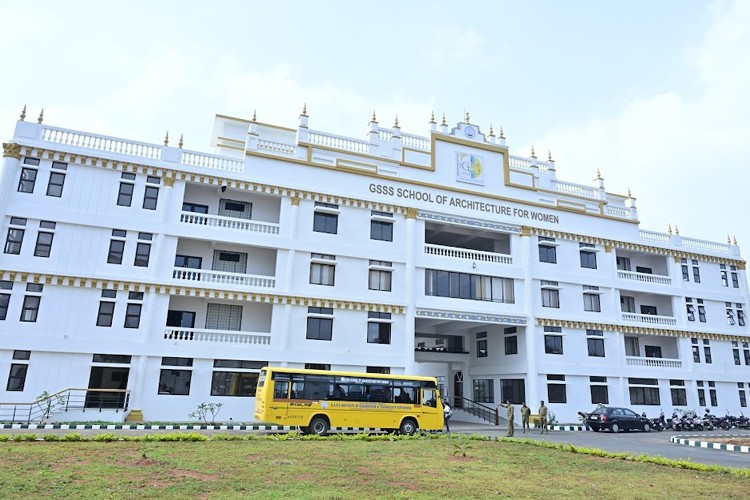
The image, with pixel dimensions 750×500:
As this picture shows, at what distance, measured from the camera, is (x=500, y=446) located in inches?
707

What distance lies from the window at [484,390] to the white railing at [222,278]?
1636 centimetres

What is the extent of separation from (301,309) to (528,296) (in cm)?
1418

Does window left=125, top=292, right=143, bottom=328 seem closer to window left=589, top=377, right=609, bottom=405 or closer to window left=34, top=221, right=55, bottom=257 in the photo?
window left=34, top=221, right=55, bottom=257

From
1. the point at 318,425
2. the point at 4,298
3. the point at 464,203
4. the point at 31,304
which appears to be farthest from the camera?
the point at 464,203

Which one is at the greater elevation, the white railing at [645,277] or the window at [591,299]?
the white railing at [645,277]

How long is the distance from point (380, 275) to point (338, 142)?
8150mm

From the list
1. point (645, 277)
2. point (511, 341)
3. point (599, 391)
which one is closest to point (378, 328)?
point (511, 341)

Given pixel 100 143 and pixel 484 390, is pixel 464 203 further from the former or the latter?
pixel 100 143

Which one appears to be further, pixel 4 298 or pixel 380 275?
pixel 380 275

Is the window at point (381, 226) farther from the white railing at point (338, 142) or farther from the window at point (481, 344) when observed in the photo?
the window at point (481, 344)

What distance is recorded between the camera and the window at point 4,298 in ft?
77.1

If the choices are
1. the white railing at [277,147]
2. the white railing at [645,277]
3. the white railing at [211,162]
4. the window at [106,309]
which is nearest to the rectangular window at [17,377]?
the window at [106,309]

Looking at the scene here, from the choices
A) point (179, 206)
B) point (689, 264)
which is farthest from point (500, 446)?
point (689, 264)

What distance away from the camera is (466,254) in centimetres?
3262
